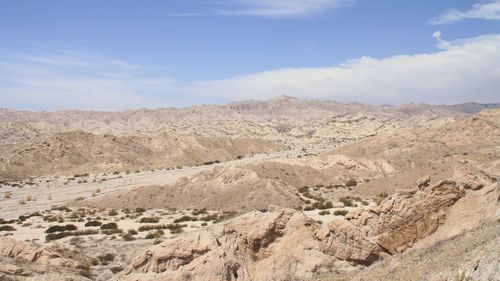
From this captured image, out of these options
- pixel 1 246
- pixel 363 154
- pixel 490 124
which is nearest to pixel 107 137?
pixel 363 154

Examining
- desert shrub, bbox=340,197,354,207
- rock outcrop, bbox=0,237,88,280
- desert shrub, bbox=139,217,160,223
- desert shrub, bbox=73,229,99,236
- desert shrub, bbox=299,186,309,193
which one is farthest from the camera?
desert shrub, bbox=299,186,309,193

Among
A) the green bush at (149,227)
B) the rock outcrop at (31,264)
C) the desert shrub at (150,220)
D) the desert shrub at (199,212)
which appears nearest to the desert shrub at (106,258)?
the rock outcrop at (31,264)

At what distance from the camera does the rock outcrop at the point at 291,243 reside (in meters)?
14.6

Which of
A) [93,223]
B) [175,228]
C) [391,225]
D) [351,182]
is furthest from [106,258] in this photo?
[351,182]

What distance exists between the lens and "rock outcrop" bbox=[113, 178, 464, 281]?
1459 cm

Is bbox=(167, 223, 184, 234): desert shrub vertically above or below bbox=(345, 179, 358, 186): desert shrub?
above

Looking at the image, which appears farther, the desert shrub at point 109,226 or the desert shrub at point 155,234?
the desert shrub at point 109,226

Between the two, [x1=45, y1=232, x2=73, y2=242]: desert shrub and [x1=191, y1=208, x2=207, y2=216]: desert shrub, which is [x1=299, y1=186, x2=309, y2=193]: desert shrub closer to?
[x1=191, y1=208, x2=207, y2=216]: desert shrub

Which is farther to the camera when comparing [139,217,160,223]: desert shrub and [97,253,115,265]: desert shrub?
[139,217,160,223]: desert shrub

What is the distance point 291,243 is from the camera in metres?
15.4

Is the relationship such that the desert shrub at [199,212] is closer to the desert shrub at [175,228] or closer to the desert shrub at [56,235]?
the desert shrub at [175,228]

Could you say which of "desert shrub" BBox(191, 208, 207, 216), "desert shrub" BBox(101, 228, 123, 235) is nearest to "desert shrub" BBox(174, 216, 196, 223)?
"desert shrub" BBox(191, 208, 207, 216)

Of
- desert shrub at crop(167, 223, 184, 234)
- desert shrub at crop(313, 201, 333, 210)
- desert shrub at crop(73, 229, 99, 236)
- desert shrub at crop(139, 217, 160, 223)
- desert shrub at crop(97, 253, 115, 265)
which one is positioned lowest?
desert shrub at crop(139, 217, 160, 223)

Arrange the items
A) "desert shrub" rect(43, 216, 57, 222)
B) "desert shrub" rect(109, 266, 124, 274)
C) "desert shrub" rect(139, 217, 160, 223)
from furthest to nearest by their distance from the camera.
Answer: "desert shrub" rect(43, 216, 57, 222), "desert shrub" rect(139, 217, 160, 223), "desert shrub" rect(109, 266, 124, 274)
